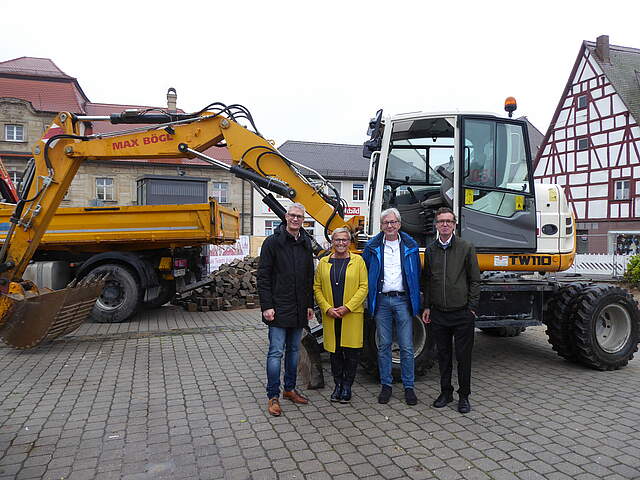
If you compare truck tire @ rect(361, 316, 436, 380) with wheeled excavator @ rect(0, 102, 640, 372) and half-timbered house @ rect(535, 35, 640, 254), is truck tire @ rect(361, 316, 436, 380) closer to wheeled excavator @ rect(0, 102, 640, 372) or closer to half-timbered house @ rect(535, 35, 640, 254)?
wheeled excavator @ rect(0, 102, 640, 372)

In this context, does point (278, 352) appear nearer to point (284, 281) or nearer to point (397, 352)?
point (284, 281)

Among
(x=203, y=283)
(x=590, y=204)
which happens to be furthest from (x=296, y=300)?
(x=590, y=204)

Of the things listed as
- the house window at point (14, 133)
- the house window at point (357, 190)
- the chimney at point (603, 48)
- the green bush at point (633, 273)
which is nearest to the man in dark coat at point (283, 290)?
the green bush at point (633, 273)

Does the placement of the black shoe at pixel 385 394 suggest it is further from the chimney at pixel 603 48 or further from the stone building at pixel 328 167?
the stone building at pixel 328 167

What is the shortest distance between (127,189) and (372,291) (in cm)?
3046

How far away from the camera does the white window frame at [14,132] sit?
30062 millimetres

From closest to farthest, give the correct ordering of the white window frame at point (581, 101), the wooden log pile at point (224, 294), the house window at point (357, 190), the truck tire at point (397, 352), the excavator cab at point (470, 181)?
the truck tire at point (397, 352) → the excavator cab at point (470, 181) → the wooden log pile at point (224, 294) → the white window frame at point (581, 101) → the house window at point (357, 190)

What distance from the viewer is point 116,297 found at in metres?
9.16

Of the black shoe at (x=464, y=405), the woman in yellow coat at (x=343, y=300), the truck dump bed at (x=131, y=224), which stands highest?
the truck dump bed at (x=131, y=224)

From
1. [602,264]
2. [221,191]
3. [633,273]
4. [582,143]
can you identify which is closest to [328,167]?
[221,191]

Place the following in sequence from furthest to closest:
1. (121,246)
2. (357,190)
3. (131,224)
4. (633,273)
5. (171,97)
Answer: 1. (171,97)
2. (357,190)
3. (633,273)
4. (121,246)
5. (131,224)

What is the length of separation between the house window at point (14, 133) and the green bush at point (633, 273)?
32675mm

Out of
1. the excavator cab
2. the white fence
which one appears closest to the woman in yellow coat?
the excavator cab

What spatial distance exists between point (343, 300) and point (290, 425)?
1.17 metres
